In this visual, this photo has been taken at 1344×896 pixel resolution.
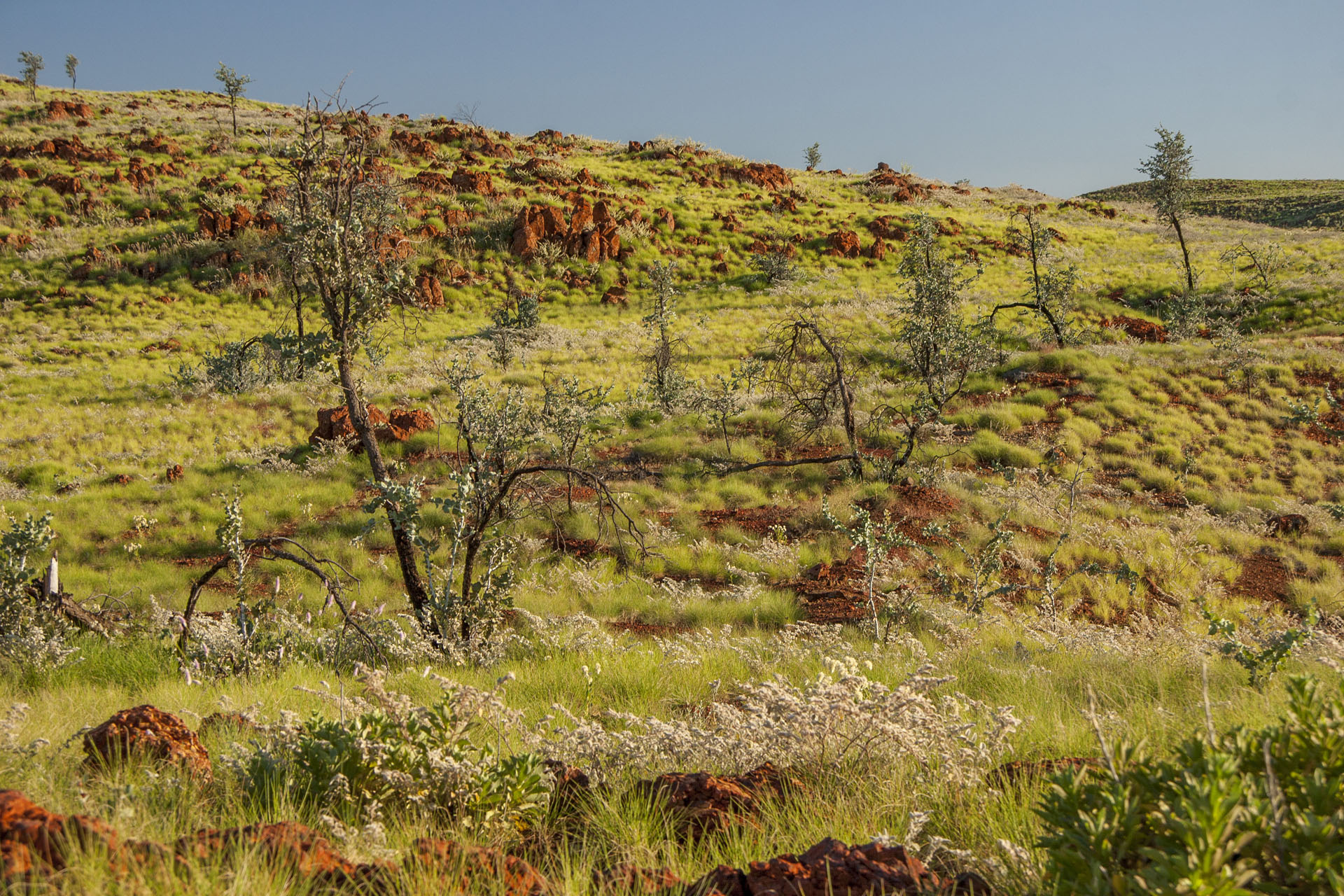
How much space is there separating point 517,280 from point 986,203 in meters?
33.7

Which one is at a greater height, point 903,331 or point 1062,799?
point 903,331

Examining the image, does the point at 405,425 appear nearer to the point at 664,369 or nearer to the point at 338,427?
the point at 338,427

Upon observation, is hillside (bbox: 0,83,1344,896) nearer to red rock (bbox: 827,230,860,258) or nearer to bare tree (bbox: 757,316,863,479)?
bare tree (bbox: 757,316,863,479)

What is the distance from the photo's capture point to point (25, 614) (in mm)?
4520

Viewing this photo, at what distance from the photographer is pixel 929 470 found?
10.5 meters

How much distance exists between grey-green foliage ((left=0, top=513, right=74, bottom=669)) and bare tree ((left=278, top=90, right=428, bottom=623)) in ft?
6.97

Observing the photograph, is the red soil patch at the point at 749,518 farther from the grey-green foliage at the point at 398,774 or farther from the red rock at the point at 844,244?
the red rock at the point at 844,244

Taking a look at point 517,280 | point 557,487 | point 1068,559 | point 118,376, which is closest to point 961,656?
point 1068,559

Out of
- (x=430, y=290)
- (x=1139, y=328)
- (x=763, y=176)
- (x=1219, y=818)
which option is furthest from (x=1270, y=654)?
(x=763, y=176)

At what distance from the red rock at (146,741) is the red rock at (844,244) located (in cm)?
3313

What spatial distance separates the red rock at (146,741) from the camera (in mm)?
2242

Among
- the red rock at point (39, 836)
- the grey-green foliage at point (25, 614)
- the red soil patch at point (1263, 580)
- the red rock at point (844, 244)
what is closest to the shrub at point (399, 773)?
the red rock at point (39, 836)

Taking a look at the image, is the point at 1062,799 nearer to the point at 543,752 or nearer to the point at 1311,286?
the point at 543,752

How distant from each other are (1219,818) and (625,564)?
758 cm
